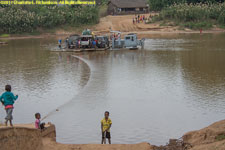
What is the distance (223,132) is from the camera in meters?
10.5

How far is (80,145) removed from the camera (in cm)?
1128

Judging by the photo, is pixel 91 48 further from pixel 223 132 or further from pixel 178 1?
pixel 178 1

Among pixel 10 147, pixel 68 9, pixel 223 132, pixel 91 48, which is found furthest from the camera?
pixel 68 9

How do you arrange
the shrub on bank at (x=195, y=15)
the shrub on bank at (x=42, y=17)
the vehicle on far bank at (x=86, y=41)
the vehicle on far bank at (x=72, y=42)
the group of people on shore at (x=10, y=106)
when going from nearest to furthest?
the group of people on shore at (x=10, y=106) → the vehicle on far bank at (x=86, y=41) → the vehicle on far bank at (x=72, y=42) → the shrub on bank at (x=42, y=17) → the shrub on bank at (x=195, y=15)

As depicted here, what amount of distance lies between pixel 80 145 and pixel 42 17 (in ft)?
A: 175

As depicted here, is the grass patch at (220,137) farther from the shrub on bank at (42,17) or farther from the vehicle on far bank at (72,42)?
the shrub on bank at (42,17)

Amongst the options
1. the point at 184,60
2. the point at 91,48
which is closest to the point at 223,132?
the point at 184,60

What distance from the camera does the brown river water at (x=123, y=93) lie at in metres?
13.5

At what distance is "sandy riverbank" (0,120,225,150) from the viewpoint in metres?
9.26

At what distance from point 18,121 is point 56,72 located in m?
10.5

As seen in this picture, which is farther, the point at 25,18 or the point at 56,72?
the point at 25,18

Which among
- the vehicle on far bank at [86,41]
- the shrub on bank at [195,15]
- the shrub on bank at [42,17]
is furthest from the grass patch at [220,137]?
the shrub on bank at [42,17]

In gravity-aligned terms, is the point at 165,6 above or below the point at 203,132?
above

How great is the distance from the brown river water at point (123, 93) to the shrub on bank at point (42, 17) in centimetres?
3084
